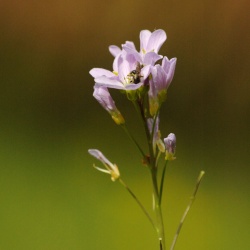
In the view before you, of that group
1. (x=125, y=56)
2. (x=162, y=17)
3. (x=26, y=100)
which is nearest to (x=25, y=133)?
(x=26, y=100)

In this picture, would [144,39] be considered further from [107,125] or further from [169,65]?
[107,125]

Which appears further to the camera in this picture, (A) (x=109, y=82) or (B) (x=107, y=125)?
(B) (x=107, y=125)

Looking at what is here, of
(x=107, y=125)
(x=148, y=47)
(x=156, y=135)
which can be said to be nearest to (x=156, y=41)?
(x=148, y=47)

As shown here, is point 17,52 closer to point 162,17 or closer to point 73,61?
point 73,61

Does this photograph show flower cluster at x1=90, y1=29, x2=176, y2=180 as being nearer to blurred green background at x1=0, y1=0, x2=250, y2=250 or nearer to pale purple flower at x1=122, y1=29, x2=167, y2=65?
pale purple flower at x1=122, y1=29, x2=167, y2=65

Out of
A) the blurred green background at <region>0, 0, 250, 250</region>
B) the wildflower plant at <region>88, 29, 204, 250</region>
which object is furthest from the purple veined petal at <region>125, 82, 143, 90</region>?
the blurred green background at <region>0, 0, 250, 250</region>

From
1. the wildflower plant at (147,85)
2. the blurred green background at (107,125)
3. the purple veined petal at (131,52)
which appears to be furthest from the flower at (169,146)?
the blurred green background at (107,125)
